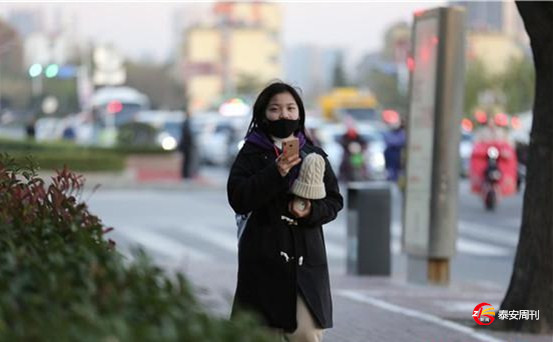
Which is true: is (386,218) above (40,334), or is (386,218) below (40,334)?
below

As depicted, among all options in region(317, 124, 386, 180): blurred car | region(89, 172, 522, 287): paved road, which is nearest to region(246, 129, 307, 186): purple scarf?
region(89, 172, 522, 287): paved road

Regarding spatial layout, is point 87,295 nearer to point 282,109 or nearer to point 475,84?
point 282,109

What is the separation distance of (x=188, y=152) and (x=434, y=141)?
2441 centimetres

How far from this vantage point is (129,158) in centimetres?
4331

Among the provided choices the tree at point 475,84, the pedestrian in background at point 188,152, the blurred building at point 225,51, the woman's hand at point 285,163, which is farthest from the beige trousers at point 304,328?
the blurred building at point 225,51

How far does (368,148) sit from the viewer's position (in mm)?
41188

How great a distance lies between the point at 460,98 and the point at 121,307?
11.3 metres

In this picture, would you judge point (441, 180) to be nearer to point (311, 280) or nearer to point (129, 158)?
point (311, 280)

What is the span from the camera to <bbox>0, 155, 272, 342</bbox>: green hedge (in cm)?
421

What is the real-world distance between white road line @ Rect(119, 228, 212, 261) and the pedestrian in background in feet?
49.7

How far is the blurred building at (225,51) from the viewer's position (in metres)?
169

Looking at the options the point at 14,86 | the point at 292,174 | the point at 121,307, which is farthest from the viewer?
the point at 14,86

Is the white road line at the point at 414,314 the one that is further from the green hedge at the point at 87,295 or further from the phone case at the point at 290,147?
the green hedge at the point at 87,295

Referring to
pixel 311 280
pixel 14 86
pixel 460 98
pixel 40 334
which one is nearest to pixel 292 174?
pixel 311 280
